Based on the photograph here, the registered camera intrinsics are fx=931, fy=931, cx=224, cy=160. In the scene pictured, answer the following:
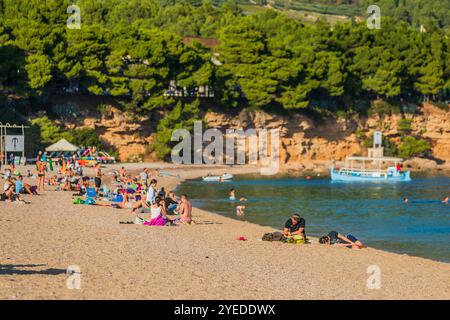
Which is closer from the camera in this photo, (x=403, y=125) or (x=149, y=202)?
(x=149, y=202)

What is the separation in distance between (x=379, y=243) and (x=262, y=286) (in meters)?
12.1

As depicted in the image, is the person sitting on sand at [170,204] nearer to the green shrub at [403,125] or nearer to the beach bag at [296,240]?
the beach bag at [296,240]

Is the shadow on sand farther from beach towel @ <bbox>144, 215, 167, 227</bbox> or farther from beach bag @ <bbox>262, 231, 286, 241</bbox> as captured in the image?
beach towel @ <bbox>144, 215, 167, 227</bbox>

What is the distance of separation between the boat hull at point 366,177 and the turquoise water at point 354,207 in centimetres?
102

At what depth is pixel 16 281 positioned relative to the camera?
1695cm

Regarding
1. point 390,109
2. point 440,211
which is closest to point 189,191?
point 440,211

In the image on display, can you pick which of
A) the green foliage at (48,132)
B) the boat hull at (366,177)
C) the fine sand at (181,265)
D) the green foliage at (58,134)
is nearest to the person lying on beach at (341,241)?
the fine sand at (181,265)

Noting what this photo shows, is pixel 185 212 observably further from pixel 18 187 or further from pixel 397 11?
pixel 397 11

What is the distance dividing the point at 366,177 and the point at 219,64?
21958mm

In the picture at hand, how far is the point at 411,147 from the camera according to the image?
84.2 meters

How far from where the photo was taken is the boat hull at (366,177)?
65.3 meters

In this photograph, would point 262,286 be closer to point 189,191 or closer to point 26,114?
point 189,191

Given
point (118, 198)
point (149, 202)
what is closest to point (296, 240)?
point (149, 202)

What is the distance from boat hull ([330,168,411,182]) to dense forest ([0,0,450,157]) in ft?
45.7
